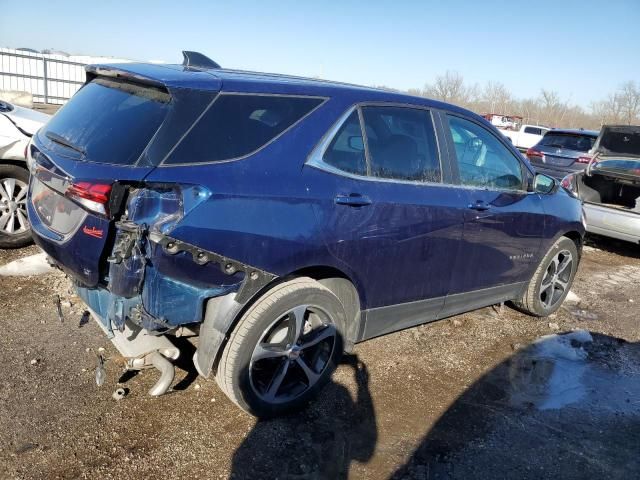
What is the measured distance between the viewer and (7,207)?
5.04 m

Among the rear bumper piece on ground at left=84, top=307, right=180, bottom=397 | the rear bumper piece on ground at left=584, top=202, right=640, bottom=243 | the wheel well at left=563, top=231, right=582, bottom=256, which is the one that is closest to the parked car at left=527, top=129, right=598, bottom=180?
the rear bumper piece on ground at left=584, top=202, right=640, bottom=243

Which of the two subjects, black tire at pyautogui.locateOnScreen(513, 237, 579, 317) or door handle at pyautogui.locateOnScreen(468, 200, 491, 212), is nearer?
door handle at pyautogui.locateOnScreen(468, 200, 491, 212)

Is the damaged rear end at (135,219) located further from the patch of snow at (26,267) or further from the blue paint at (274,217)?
the patch of snow at (26,267)

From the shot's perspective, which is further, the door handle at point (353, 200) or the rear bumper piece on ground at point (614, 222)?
the rear bumper piece on ground at point (614, 222)

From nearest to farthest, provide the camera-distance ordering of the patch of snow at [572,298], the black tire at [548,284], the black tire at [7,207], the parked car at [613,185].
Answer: the black tire at [548,284]
the black tire at [7,207]
the patch of snow at [572,298]
the parked car at [613,185]

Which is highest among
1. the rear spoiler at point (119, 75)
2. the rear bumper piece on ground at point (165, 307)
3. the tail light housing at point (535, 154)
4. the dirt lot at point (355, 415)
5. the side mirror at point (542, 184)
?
the rear spoiler at point (119, 75)

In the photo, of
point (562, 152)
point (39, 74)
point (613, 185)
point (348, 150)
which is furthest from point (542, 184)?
point (39, 74)

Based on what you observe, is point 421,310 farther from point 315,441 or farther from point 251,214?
point 251,214

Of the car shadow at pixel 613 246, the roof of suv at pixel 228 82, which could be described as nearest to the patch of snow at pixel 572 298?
the car shadow at pixel 613 246

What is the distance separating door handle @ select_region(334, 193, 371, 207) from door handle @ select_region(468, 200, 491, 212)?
1.00 metres

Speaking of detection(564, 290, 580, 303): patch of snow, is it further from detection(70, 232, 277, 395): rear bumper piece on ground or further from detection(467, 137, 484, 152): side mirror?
detection(70, 232, 277, 395): rear bumper piece on ground

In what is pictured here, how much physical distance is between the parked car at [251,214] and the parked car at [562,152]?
9.09 m

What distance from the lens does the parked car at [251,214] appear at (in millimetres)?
2453

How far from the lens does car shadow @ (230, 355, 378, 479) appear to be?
8.70ft
